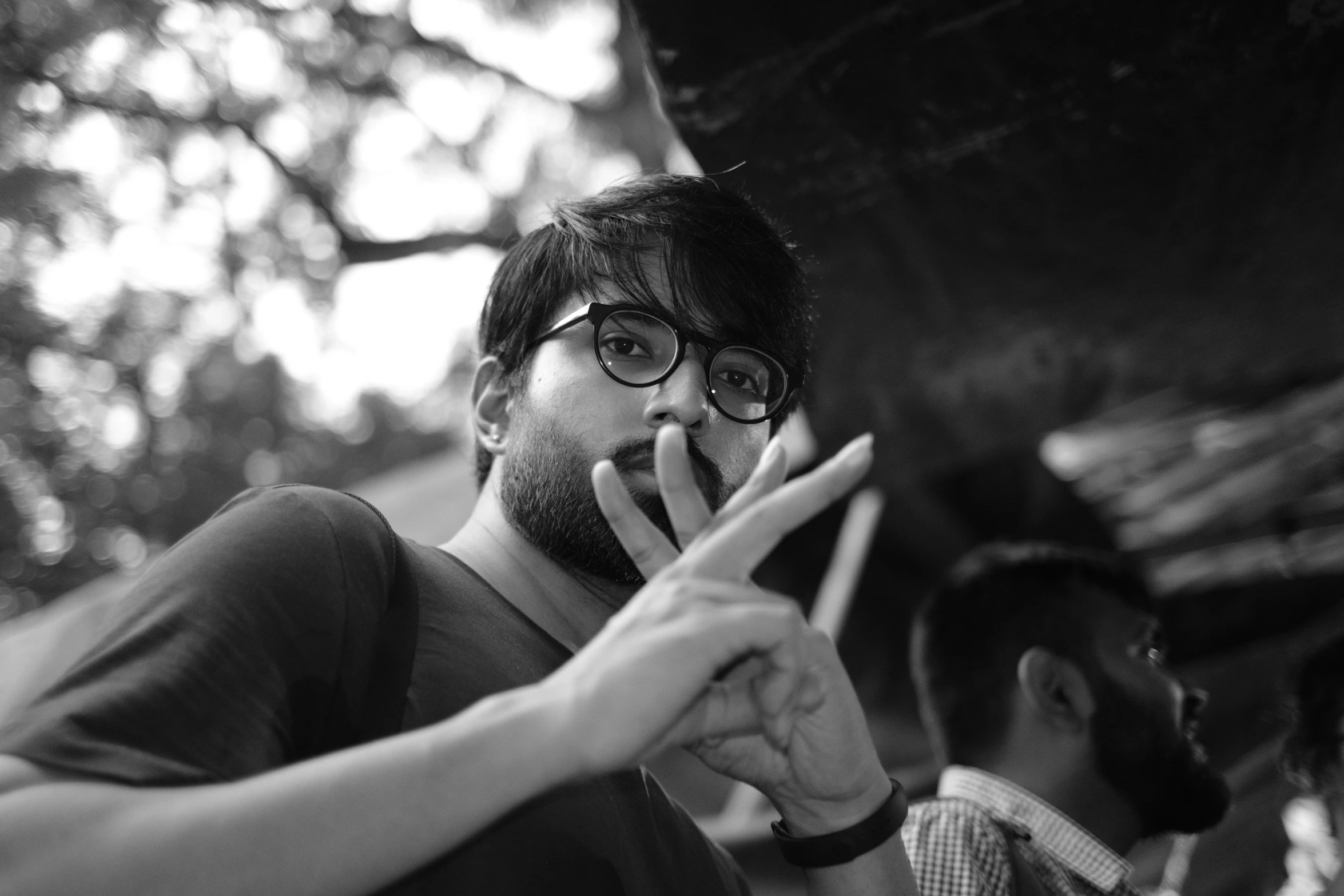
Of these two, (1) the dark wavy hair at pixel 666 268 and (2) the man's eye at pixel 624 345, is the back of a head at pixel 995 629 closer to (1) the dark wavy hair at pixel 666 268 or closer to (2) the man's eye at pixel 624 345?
(1) the dark wavy hair at pixel 666 268

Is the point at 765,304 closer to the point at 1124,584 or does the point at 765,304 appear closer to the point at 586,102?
the point at 1124,584

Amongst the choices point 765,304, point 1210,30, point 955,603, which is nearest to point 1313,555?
point 955,603

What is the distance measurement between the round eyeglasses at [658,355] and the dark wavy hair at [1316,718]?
2.19m

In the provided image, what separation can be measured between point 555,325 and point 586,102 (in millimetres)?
8479

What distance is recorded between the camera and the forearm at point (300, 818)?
0.82 meters

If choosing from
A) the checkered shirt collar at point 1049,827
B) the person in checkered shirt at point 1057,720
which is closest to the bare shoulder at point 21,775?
the person in checkered shirt at point 1057,720

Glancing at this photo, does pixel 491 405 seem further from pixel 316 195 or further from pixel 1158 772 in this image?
pixel 316 195

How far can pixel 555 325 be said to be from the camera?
1637 mm

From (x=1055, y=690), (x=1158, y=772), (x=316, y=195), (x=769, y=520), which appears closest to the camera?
(x=769, y=520)

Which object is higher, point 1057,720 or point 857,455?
point 857,455

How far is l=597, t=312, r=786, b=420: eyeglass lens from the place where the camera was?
1519 mm

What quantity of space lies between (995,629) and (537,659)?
1.64 m

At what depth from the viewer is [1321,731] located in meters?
2.93

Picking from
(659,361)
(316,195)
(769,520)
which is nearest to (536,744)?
(769,520)
